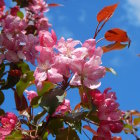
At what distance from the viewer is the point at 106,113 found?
1.14 meters

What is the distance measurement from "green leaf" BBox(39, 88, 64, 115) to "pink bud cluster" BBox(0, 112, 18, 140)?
0.67ft

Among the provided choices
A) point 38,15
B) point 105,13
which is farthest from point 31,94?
point 38,15

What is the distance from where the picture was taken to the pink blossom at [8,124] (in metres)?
1.21

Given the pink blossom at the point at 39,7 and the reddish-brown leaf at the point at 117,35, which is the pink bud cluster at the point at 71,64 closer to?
the reddish-brown leaf at the point at 117,35

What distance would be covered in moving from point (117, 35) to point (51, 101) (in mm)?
365

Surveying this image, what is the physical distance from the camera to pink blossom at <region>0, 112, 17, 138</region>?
3.99 feet

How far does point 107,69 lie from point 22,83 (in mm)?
325

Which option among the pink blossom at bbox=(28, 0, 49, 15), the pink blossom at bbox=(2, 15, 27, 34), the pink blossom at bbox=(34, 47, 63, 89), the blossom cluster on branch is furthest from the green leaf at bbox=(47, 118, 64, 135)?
the pink blossom at bbox=(28, 0, 49, 15)

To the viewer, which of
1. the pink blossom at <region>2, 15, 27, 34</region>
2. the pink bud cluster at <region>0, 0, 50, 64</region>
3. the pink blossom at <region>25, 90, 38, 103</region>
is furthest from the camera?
the pink blossom at <region>2, 15, 27, 34</region>

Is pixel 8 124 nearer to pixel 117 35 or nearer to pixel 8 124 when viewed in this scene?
pixel 8 124

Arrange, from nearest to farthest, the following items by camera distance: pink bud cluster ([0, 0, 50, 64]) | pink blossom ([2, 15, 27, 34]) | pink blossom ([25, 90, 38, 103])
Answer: pink blossom ([25, 90, 38, 103])
pink bud cluster ([0, 0, 50, 64])
pink blossom ([2, 15, 27, 34])

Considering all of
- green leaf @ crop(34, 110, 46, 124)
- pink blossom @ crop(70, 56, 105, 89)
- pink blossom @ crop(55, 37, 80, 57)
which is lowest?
green leaf @ crop(34, 110, 46, 124)

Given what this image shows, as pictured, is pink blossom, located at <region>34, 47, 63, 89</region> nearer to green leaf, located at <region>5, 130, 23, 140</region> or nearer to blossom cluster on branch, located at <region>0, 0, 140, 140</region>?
blossom cluster on branch, located at <region>0, 0, 140, 140</region>

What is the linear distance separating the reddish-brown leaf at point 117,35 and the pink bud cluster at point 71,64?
9 cm
